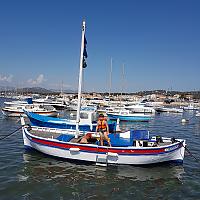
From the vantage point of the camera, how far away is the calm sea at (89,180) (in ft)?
36.2

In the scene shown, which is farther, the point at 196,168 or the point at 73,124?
the point at 73,124

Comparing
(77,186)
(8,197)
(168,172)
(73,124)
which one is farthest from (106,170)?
(73,124)

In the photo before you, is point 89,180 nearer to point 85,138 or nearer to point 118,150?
point 118,150

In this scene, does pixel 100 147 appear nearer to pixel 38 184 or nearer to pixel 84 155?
pixel 84 155

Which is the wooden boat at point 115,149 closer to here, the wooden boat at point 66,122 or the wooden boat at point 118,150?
the wooden boat at point 118,150

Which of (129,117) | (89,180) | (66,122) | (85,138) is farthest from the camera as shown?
(129,117)

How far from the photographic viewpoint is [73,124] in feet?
84.9

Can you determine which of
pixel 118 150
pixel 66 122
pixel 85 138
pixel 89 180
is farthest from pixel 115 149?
pixel 66 122

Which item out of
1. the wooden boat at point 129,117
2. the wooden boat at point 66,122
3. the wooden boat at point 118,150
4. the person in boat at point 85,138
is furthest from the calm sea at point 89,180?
the wooden boat at point 129,117

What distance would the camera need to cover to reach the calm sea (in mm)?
11048

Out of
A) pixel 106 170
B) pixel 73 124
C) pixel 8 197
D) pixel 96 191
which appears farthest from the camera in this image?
pixel 73 124

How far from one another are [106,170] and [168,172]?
12.0 ft

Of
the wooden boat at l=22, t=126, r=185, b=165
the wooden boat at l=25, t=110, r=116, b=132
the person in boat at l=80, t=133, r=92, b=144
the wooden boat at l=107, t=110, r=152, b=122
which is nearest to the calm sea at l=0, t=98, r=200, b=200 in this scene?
the wooden boat at l=22, t=126, r=185, b=165

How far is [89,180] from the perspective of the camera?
12.7m
